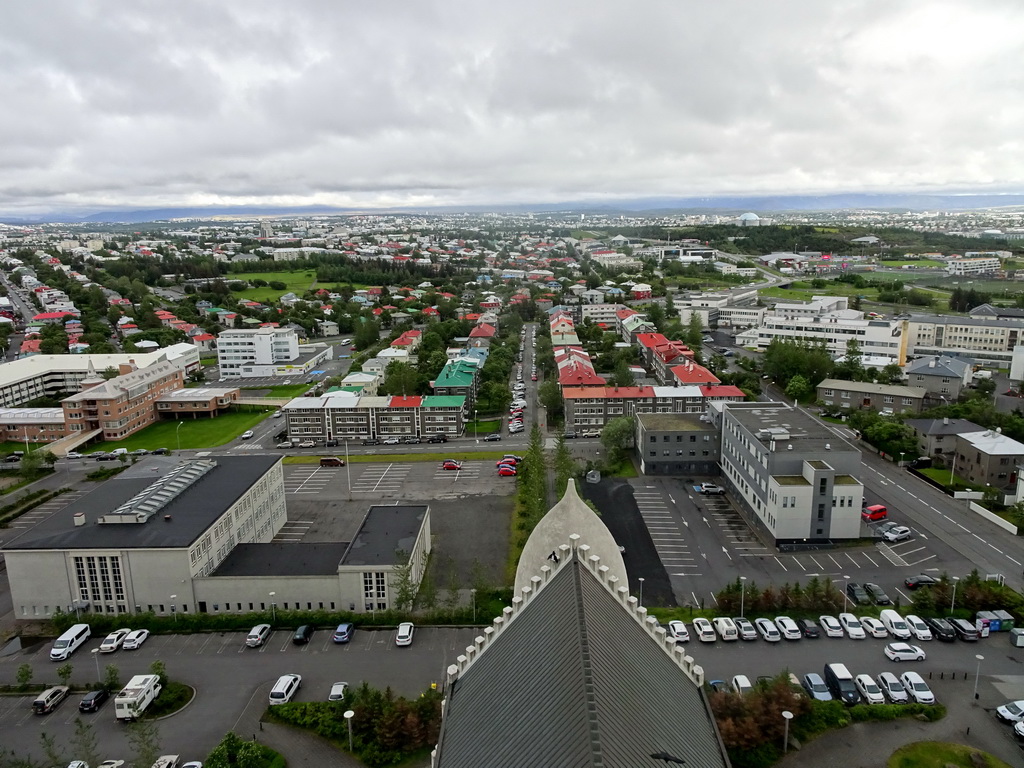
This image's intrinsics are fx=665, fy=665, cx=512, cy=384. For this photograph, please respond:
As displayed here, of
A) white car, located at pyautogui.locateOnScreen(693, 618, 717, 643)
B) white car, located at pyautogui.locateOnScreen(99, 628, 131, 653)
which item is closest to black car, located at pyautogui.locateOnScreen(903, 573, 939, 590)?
white car, located at pyautogui.locateOnScreen(693, 618, 717, 643)

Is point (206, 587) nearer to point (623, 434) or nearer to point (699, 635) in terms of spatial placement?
point (699, 635)

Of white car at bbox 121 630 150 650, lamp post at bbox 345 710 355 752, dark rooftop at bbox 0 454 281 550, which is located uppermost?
dark rooftop at bbox 0 454 281 550

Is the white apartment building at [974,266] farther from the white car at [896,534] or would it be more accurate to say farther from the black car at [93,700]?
the black car at [93,700]

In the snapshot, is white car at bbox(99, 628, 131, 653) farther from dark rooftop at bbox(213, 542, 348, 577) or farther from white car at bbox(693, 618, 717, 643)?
white car at bbox(693, 618, 717, 643)

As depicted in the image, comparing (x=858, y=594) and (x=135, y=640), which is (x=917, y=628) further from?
(x=135, y=640)

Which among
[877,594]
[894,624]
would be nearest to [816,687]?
[894,624]

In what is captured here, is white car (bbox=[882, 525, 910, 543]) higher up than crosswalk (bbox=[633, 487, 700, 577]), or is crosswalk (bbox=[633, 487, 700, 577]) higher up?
white car (bbox=[882, 525, 910, 543])

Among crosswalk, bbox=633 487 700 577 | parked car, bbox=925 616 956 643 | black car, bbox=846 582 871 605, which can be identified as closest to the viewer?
parked car, bbox=925 616 956 643
